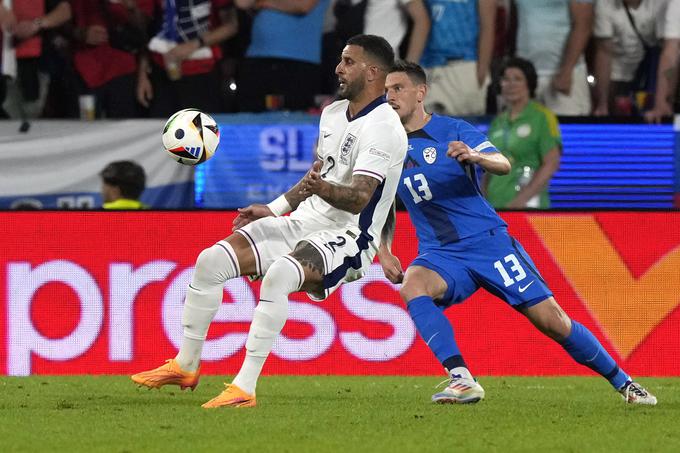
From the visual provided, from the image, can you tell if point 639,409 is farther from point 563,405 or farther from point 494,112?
point 494,112

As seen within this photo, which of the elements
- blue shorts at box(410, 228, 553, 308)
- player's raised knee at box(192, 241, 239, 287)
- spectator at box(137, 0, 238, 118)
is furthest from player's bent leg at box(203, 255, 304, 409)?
spectator at box(137, 0, 238, 118)

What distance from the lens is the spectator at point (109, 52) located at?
1223cm

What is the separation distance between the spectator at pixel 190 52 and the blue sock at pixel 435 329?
4877mm

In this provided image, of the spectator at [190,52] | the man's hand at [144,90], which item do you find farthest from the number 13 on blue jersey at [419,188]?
the man's hand at [144,90]

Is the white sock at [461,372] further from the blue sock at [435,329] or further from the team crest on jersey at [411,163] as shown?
the team crest on jersey at [411,163]

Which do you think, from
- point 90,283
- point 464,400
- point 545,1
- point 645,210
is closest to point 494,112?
point 545,1

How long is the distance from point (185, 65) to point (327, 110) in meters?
4.71

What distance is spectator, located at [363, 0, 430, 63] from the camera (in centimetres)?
1176

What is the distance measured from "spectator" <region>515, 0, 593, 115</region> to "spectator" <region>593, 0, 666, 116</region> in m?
0.18

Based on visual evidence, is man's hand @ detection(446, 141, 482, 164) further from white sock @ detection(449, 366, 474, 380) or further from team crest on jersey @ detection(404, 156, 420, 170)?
white sock @ detection(449, 366, 474, 380)

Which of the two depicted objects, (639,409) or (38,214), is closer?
(639,409)

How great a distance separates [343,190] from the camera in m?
7.04

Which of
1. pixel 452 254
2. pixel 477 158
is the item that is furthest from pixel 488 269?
pixel 477 158

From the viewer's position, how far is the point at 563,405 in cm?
781
